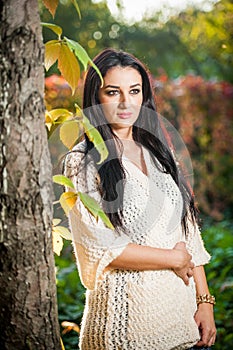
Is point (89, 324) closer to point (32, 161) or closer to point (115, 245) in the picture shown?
point (115, 245)

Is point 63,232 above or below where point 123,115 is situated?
below

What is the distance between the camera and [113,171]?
76.7 inches

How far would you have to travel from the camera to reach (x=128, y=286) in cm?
189

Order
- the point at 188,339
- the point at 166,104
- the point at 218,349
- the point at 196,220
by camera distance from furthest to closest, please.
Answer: the point at 166,104, the point at 218,349, the point at 196,220, the point at 188,339

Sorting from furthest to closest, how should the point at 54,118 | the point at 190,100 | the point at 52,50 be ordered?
the point at 190,100 < the point at 54,118 < the point at 52,50

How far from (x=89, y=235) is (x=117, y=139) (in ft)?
1.30

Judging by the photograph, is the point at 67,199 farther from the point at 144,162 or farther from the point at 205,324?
the point at 205,324

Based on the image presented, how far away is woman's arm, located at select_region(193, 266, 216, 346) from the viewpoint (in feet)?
6.85

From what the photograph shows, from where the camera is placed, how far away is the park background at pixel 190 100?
172 inches

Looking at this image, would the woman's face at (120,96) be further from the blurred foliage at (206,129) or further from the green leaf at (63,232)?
the blurred foliage at (206,129)

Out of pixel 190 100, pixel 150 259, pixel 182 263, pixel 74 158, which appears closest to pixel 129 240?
pixel 150 259

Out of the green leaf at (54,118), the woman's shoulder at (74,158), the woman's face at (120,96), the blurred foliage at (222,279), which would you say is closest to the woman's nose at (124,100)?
the woman's face at (120,96)

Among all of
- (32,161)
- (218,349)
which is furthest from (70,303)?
(32,161)

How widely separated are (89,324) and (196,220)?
0.54 m
